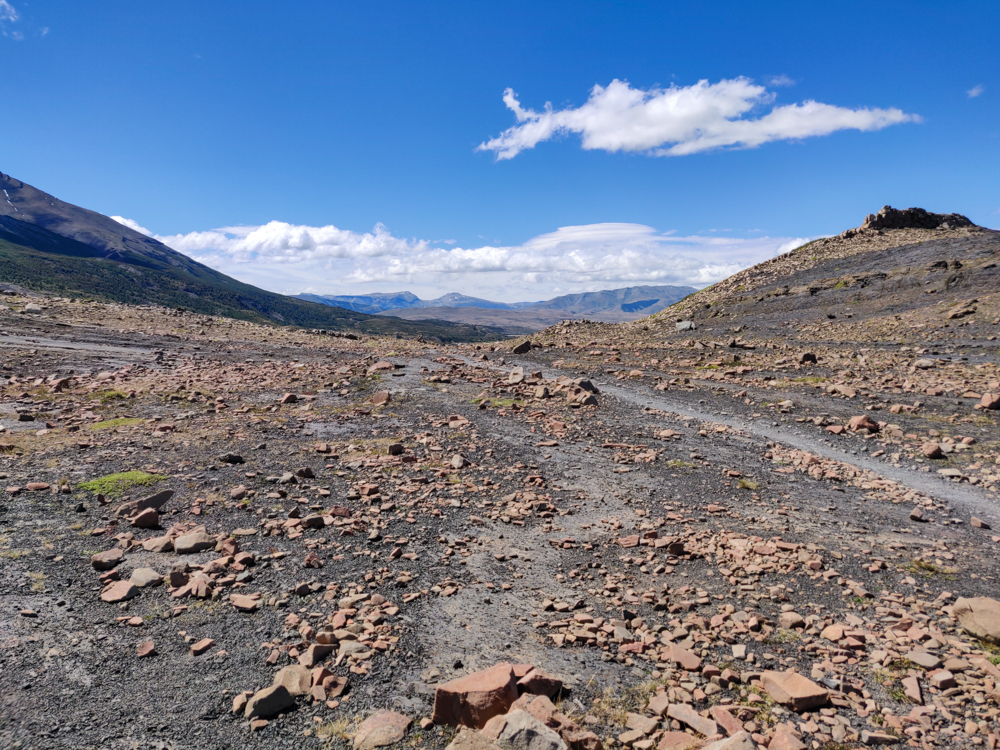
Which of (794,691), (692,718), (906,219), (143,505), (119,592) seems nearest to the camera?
(692,718)

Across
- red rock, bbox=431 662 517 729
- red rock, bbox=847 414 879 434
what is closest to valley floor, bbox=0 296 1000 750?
red rock, bbox=847 414 879 434

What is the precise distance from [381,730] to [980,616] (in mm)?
8365

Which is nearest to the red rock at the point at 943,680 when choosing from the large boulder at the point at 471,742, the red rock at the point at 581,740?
the red rock at the point at 581,740

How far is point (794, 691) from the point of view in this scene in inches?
235

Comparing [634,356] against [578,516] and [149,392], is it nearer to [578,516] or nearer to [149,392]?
[578,516]

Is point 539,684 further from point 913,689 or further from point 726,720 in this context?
point 913,689

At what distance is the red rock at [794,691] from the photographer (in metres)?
5.88

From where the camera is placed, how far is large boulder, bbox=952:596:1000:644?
23.0 ft

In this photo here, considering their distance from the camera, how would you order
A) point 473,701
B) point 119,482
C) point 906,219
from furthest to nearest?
point 906,219, point 119,482, point 473,701

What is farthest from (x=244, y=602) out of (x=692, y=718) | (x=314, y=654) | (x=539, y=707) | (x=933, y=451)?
(x=933, y=451)

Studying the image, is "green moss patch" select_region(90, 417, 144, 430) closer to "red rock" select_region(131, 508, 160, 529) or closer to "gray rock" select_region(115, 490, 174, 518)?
"gray rock" select_region(115, 490, 174, 518)

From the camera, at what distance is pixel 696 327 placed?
44.1 m

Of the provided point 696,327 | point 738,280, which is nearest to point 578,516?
point 696,327

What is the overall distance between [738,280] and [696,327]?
14.5 metres
